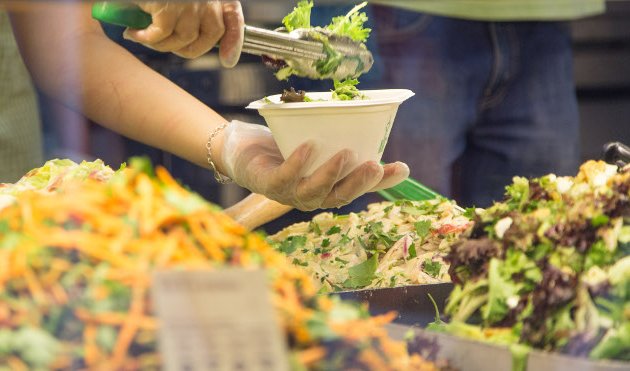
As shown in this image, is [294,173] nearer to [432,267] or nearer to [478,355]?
[432,267]

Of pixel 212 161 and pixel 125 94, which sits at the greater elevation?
pixel 125 94

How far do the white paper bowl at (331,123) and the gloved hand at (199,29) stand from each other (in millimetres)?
124

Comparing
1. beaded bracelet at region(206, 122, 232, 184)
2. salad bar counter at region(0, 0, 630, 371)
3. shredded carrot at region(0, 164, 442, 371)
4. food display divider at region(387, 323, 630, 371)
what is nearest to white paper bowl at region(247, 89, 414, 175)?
salad bar counter at region(0, 0, 630, 371)

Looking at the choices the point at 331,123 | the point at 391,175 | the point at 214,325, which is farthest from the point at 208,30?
the point at 214,325

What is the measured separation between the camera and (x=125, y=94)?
2.21 metres

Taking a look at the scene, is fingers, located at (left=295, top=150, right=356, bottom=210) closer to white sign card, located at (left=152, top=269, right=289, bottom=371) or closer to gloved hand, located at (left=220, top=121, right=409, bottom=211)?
gloved hand, located at (left=220, top=121, right=409, bottom=211)

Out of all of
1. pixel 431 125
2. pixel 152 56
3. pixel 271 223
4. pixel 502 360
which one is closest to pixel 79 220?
pixel 502 360

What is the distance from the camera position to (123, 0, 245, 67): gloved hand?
1.52 m

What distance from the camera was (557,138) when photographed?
3.03 metres

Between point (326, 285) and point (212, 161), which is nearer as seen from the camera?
point (326, 285)

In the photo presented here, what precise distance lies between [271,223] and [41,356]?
1396mm

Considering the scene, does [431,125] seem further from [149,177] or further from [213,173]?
[149,177]

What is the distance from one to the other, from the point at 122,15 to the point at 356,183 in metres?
0.63

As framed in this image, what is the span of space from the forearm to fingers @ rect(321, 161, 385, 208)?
1.42 feet
